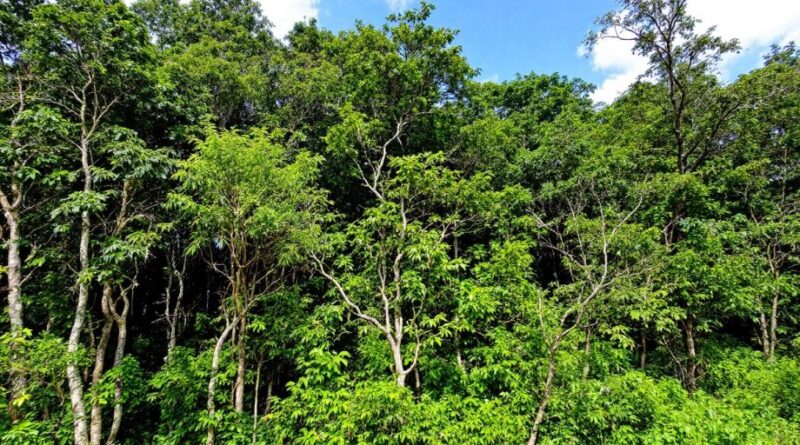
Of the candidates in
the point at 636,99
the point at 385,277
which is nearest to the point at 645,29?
the point at 636,99

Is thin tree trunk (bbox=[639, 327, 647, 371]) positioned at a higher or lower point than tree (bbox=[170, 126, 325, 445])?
lower

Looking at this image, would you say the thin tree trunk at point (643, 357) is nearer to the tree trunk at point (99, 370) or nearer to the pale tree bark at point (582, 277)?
the pale tree bark at point (582, 277)

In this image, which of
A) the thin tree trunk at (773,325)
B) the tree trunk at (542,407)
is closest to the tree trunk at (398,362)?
the tree trunk at (542,407)

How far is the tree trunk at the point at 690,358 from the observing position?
8289 mm

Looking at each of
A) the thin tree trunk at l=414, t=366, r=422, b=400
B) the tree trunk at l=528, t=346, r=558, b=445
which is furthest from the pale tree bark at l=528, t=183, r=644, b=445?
the thin tree trunk at l=414, t=366, r=422, b=400

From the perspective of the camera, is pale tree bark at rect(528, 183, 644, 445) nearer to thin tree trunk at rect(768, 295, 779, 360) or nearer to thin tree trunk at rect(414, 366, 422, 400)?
thin tree trunk at rect(414, 366, 422, 400)

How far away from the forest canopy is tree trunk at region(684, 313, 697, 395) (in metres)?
0.07

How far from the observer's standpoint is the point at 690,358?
27.7ft

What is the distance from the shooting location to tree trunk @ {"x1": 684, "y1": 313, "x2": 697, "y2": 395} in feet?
27.2

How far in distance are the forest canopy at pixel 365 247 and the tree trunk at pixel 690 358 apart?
75 millimetres

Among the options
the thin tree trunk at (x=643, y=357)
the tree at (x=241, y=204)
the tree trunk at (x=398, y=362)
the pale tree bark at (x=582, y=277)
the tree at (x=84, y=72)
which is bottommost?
the thin tree trunk at (x=643, y=357)

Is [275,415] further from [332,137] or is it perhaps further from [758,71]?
[758,71]

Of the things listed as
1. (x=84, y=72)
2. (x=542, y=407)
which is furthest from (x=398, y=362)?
(x=84, y=72)

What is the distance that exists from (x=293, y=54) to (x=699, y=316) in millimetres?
14156
